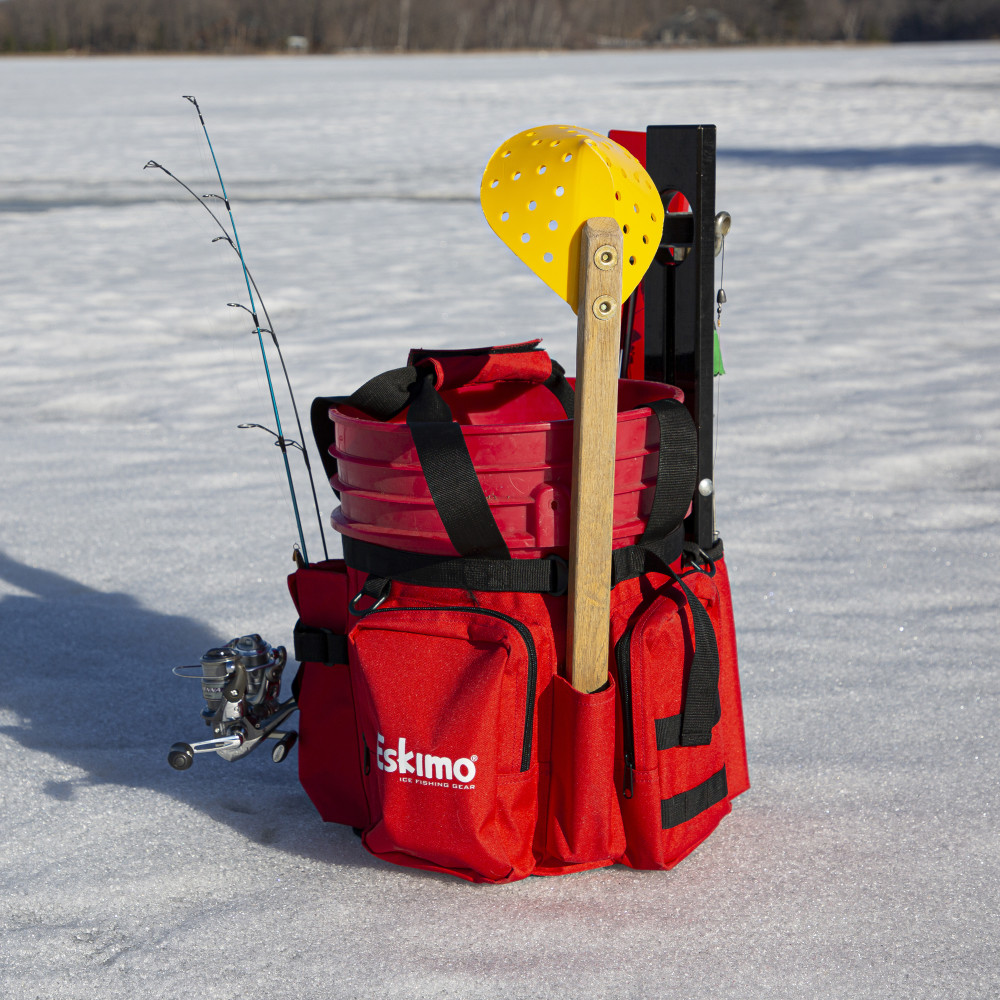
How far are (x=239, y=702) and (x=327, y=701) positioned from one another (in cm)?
15

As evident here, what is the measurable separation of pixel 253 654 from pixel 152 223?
725cm

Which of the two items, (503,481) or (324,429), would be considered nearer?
(503,481)

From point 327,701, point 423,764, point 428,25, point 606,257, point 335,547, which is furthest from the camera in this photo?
point 428,25

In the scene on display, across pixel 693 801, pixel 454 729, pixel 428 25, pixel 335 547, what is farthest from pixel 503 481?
pixel 428 25

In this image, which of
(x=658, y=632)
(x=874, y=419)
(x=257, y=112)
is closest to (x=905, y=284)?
(x=874, y=419)

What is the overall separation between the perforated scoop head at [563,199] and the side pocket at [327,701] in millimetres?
615

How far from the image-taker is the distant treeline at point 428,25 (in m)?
56.7

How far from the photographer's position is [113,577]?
9.61ft

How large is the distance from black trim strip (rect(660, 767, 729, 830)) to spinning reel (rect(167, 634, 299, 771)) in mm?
640

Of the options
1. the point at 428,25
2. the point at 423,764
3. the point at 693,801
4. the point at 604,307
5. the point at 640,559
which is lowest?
the point at 693,801

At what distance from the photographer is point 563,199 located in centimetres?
151

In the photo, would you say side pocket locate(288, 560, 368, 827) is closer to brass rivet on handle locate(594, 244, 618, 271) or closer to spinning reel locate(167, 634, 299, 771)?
spinning reel locate(167, 634, 299, 771)

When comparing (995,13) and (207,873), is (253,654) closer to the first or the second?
(207,873)

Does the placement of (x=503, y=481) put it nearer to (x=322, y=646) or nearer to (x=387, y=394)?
(x=387, y=394)
